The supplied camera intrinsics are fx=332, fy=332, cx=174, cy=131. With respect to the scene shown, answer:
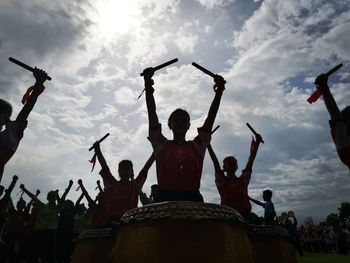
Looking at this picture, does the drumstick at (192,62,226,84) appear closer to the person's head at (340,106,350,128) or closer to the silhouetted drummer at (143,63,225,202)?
the silhouetted drummer at (143,63,225,202)

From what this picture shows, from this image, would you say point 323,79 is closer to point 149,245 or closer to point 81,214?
point 149,245

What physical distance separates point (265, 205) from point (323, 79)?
6.99m

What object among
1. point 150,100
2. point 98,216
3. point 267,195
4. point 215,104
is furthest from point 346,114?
point 267,195

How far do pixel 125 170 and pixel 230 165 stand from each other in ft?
5.90

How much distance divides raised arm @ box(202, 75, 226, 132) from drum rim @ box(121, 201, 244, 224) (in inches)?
48.7

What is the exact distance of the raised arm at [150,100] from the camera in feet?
9.37

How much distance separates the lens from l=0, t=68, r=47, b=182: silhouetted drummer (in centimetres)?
284

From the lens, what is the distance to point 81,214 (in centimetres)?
1184

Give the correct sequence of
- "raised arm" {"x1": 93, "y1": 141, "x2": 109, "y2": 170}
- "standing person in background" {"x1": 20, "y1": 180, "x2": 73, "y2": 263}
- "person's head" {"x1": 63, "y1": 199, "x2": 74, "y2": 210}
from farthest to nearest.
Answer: "standing person in background" {"x1": 20, "y1": 180, "x2": 73, "y2": 263}, "person's head" {"x1": 63, "y1": 199, "x2": 74, "y2": 210}, "raised arm" {"x1": 93, "y1": 141, "x2": 109, "y2": 170}

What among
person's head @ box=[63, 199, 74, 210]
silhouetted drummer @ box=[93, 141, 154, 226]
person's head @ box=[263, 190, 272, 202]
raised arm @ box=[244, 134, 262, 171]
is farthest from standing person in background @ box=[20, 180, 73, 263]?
raised arm @ box=[244, 134, 262, 171]

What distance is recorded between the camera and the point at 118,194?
5.04 meters

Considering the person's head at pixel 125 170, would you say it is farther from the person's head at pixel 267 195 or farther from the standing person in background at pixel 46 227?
the person's head at pixel 267 195

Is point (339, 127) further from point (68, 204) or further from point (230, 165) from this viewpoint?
point (68, 204)

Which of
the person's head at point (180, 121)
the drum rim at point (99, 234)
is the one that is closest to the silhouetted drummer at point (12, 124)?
the drum rim at point (99, 234)
